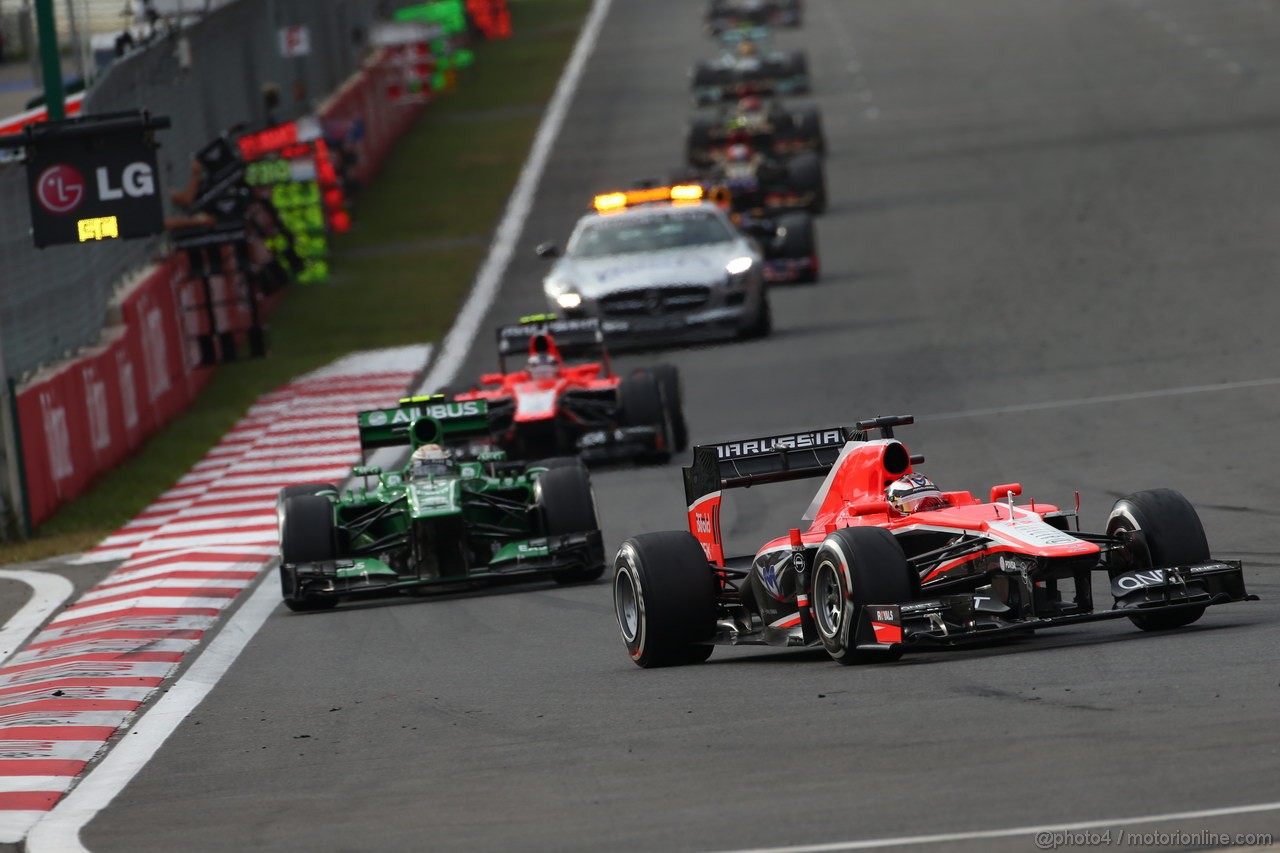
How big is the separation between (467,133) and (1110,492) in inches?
1431

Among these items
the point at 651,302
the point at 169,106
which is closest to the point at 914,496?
the point at 651,302

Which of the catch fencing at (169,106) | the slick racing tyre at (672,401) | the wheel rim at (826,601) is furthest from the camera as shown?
the slick racing tyre at (672,401)

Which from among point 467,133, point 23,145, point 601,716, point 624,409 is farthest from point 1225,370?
point 467,133

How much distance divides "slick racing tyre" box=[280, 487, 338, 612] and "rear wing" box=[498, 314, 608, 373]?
528 cm

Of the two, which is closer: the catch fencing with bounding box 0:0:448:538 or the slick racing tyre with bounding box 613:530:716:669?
the slick racing tyre with bounding box 613:530:716:669

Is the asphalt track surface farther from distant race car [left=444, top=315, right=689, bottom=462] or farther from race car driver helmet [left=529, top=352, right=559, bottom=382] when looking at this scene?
race car driver helmet [left=529, top=352, right=559, bottom=382]

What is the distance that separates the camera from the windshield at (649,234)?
26641 millimetres

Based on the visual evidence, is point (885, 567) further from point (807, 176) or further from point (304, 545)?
point (807, 176)

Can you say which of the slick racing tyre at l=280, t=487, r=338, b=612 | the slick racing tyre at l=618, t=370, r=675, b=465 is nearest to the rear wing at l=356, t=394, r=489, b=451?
the slick racing tyre at l=280, t=487, r=338, b=612

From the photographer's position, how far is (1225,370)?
21453mm

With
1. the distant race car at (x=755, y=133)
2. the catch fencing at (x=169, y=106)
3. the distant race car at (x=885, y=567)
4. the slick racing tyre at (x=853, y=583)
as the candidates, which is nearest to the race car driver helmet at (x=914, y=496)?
the distant race car at (x=885, y=567)

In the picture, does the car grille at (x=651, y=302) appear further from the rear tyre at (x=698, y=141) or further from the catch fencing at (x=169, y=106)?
the rear tyre at (x=698, y=141)

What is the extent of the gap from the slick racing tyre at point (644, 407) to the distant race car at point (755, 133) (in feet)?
58.0

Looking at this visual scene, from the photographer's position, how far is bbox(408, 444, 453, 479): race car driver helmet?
15073mm
